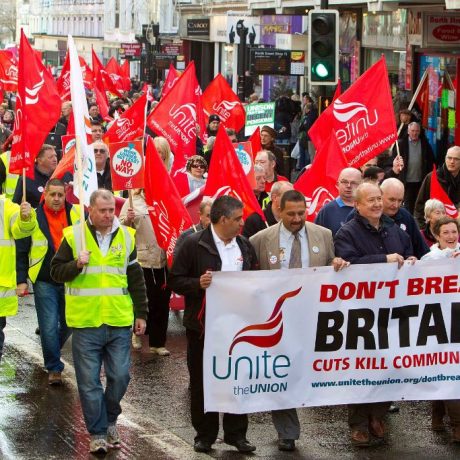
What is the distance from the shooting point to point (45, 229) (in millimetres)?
11273

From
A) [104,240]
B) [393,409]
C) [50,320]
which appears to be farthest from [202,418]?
[50,320]

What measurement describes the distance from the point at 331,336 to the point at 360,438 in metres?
0.71

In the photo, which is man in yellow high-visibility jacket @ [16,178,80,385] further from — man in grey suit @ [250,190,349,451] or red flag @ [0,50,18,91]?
red flag @ [0,50,18,91]

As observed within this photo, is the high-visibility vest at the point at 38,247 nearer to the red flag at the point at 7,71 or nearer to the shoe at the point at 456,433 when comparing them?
the shoe at the point at 456,433

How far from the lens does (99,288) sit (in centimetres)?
927

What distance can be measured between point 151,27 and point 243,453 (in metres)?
48.2

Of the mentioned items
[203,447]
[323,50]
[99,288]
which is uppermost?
[323,50]

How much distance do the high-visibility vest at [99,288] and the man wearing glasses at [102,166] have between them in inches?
225

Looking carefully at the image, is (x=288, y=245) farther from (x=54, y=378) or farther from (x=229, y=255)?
(x=54, y=378)

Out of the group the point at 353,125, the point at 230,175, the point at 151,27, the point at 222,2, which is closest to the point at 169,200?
the point at 230,175

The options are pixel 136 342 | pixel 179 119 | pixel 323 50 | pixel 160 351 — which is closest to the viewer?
pixel 160 351

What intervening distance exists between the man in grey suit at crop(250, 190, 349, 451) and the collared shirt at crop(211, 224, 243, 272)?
0.94 feet

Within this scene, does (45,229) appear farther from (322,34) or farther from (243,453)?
(322,34)

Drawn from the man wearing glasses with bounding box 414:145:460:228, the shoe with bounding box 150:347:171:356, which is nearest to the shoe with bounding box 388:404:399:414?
the shoe with bounding box 150:347:171:356
